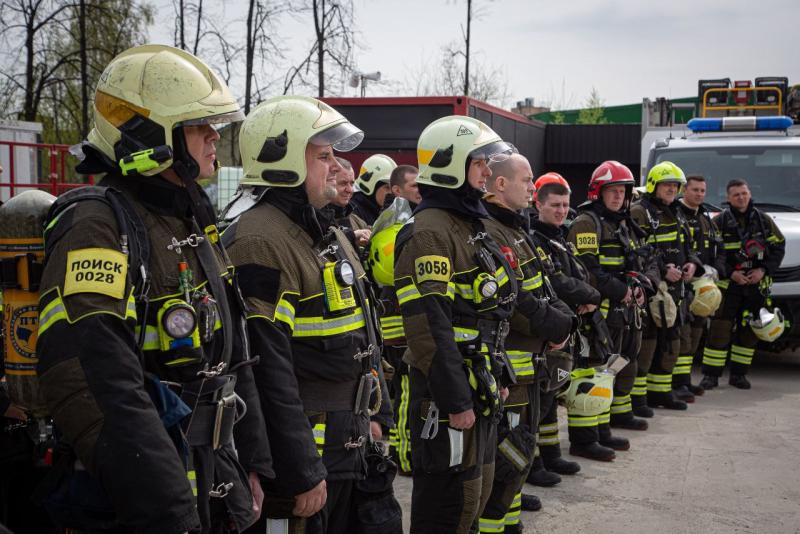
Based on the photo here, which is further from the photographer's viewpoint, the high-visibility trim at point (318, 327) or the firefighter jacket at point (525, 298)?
the firefighter jacket at point (525, 298)

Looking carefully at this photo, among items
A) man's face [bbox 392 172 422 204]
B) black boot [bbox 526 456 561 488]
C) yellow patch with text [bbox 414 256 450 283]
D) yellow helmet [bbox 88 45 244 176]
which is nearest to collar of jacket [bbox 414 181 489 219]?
yellow patch with text [bbox 414 256 450 283]

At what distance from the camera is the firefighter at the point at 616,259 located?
711 cm

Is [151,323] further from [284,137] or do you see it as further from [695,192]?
[695,192]

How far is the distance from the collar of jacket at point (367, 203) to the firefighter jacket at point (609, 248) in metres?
2.01

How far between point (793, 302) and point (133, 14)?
41.9 feet

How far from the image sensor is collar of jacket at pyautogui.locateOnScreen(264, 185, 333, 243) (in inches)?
123

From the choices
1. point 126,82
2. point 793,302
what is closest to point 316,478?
point 126,82

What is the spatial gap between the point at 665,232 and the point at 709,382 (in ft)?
7.53

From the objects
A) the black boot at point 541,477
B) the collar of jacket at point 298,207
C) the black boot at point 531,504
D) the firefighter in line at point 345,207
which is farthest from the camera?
the firefighter in line at point 345,207

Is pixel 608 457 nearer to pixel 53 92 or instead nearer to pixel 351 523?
pixel 351 523

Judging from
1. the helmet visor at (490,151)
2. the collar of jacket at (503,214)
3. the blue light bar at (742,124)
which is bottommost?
the collar of jacket at (503,214)

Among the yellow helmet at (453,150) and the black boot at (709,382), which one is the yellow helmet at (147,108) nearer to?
the yellow helmet at (453,150)

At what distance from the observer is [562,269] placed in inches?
235

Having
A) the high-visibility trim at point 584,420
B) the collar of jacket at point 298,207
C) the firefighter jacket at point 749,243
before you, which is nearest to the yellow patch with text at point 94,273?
the collar of jacket at point 298,207
